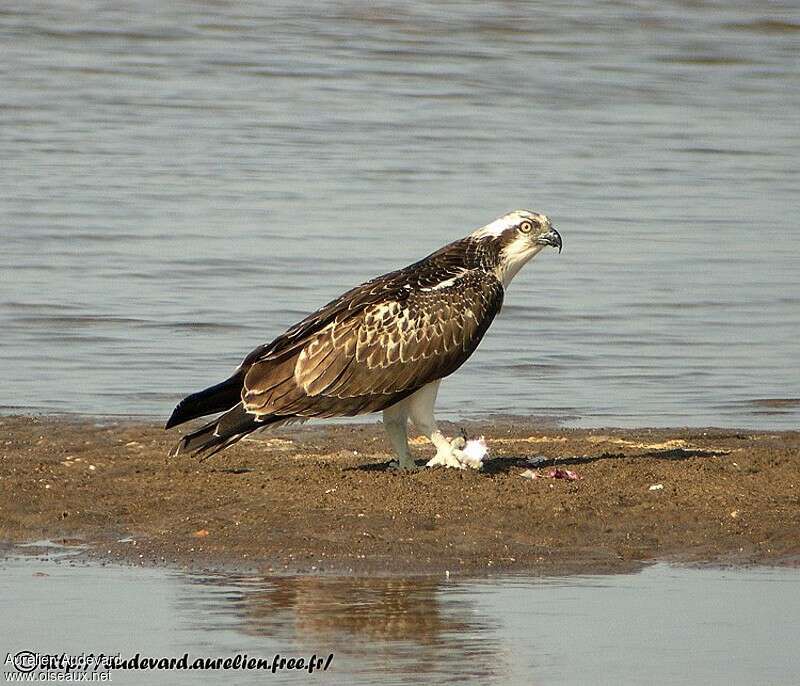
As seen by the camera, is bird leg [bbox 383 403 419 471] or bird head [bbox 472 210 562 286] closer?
bird leg [bbox 383 403 419 471]

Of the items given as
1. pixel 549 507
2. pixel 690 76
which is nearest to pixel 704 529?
pixel 549 507

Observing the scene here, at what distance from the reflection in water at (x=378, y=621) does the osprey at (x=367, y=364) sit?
1718mm

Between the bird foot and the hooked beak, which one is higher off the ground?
the hooked beak

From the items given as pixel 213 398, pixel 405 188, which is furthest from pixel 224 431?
pixel 405 188

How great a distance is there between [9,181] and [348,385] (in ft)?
38.8

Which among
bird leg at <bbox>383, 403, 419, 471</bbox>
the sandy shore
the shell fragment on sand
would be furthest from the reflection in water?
bird leg at <bbox>383, 403, 419, 471</bbox>

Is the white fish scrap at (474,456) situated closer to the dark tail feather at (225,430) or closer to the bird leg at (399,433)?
the bird leg at (399,433)

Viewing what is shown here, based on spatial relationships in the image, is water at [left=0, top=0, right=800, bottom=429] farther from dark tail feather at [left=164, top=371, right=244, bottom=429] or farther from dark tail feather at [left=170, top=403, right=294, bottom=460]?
dark tail feather at [left=170, top=403, right=294, bottom=460]

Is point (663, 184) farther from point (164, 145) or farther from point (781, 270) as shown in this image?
point (164, 145)

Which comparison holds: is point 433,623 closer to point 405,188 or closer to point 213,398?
point 213,398

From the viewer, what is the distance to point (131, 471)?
10477 mm

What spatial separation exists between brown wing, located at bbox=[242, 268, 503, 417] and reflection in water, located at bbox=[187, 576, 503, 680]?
1782mm

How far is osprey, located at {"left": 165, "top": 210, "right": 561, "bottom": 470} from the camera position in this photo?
9977 mm

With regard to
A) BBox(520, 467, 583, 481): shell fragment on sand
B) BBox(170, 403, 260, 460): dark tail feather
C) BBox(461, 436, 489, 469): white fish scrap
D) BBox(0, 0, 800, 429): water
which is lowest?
BBox(0, 0, 800, 429): water
